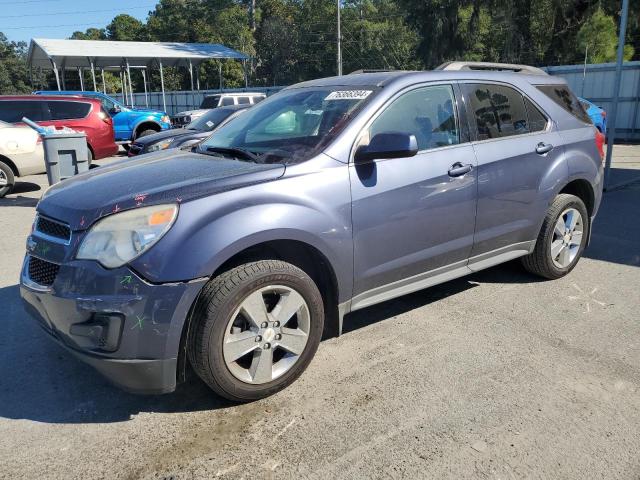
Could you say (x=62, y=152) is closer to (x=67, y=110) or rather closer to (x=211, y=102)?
(x=67, y=110)

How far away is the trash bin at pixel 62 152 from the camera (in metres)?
7.78

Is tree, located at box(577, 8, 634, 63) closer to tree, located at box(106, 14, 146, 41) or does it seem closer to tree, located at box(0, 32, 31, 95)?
tree, located at box(106, 14, 146, 41)

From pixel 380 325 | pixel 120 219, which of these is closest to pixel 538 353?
pixel 380 325

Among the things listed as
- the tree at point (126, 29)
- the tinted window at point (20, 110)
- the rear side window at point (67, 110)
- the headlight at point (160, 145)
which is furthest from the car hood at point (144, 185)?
the tree at point (126, 29)

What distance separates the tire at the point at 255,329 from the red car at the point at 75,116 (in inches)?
405

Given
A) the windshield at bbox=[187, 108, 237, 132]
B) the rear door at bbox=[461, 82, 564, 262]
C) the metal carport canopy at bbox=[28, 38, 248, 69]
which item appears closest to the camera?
the rear door at bbox=[461, 82, 564, 262]

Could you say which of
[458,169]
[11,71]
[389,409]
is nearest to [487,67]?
[458,169]

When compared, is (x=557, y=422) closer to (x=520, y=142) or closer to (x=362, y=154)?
(x=362, y=154)

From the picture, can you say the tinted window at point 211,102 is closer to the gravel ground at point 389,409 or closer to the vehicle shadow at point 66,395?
the gravel ground at point 389,409

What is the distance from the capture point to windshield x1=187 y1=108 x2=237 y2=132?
33.4 feet

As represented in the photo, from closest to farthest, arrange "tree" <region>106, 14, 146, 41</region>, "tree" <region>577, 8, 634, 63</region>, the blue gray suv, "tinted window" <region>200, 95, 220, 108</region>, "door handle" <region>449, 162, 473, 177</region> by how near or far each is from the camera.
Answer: the blue gray suv
"door handle" <region>449, 162, 473, 177</region>
"tinted window" <region>200, 95, 220, 108</region>
"tree" <region>577, 8, 634, 63</region>
"tree" <region>106, 14, 146, 41</region>

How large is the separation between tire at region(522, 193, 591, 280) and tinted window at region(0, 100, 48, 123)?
10.9m

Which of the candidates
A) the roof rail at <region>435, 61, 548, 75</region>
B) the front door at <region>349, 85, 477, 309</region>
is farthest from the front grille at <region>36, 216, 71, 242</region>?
the roof rail at <region>435, 61, 548, 75</region>

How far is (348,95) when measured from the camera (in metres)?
3.66
